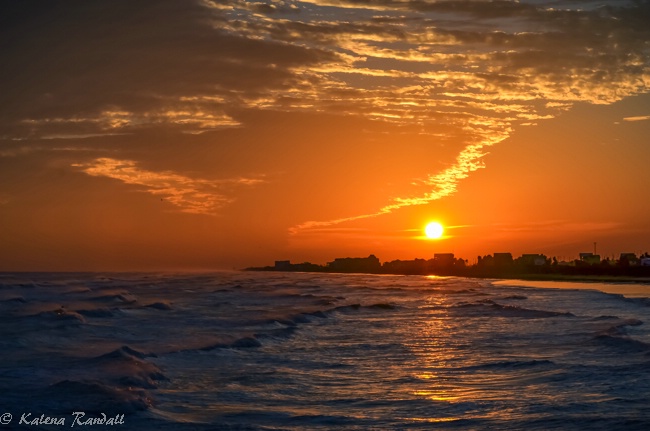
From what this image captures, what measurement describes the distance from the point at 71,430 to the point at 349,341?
62.4 feet

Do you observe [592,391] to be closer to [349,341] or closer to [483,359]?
[483,359]

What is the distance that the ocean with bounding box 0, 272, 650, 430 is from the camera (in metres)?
17.5

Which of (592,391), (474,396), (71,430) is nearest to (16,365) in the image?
(71,430)

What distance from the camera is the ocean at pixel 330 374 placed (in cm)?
1747

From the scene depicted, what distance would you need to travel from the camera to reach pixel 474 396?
66.0 feet

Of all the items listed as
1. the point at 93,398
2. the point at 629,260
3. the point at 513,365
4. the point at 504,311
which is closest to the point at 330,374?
the point at 513,365

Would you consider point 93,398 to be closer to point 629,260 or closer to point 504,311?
point 504,311

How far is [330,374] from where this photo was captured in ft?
79.6

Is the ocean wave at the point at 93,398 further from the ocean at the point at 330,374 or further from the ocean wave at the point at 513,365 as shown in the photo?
the ocean wave at the point at 513,365

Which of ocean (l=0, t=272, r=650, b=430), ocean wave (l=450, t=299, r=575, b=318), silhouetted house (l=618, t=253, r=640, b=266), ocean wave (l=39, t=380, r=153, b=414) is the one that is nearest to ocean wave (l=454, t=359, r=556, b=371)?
ocean (l=0, t=272, r=650, b=430)

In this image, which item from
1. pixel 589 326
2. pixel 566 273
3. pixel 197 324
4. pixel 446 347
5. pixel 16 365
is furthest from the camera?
pixel 566 273

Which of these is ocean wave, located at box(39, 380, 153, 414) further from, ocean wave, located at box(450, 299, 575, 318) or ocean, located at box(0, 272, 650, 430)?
ocean wave, located at box(450, 299, 575, 318)

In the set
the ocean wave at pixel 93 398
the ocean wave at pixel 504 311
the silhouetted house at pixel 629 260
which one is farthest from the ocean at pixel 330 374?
the silhouetted house at pixel 629 260

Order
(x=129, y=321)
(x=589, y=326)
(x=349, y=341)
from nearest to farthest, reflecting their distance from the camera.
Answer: (x=349, y=341) → (x=589, y=326) → (x=129, y=321)
